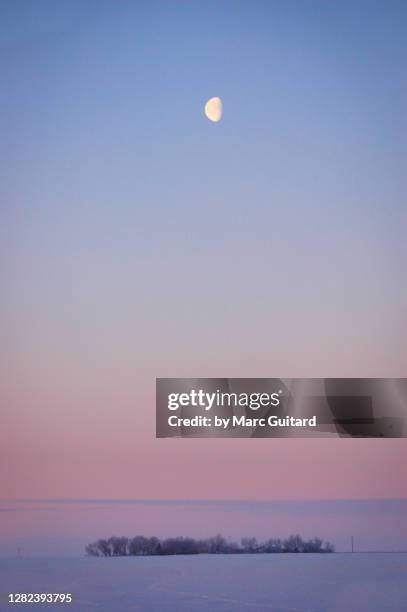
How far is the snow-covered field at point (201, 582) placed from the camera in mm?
3086

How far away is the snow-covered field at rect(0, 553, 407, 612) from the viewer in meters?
3.09

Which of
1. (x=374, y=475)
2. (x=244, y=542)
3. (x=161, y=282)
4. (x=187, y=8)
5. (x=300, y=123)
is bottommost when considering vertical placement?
(x=244, y=542)

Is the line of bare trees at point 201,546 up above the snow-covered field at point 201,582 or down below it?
above

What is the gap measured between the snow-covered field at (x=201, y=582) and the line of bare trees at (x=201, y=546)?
2cm

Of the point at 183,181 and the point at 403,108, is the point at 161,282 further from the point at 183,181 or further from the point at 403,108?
the point at 403,108

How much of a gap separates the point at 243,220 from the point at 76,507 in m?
1.15

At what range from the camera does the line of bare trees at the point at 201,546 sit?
3.11m

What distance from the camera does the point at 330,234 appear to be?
325 centimetres

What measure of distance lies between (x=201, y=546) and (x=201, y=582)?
0.12 m

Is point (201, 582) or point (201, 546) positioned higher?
point (201, 546)

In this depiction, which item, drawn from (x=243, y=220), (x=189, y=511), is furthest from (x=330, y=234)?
(x=189, y=511)

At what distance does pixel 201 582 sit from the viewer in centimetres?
311

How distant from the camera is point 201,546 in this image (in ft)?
10.2

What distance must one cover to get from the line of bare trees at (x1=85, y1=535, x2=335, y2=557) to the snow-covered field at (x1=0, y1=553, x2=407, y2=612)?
0.02 meters
